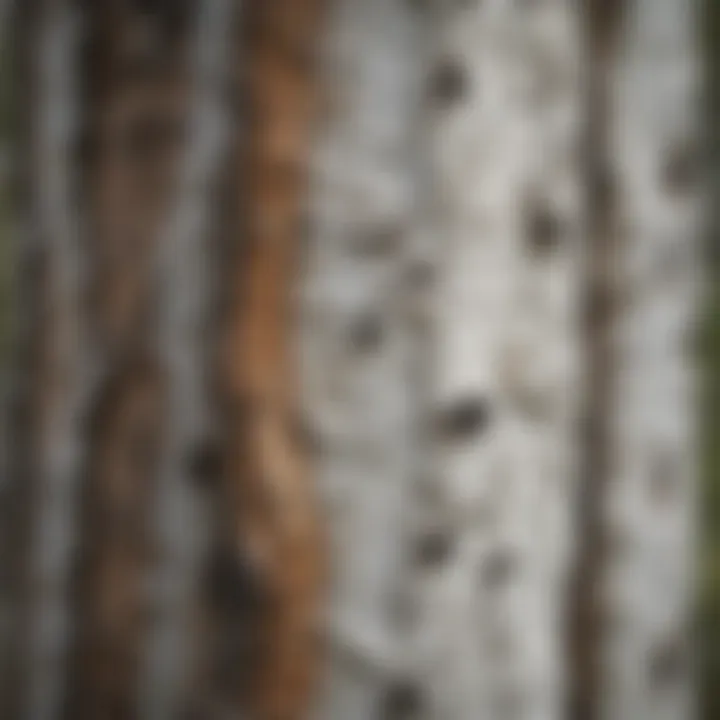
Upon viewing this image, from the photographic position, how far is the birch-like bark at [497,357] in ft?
3.20

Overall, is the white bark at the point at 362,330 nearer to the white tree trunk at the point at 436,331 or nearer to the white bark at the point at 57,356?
the white tree trunk at the point at 436,331

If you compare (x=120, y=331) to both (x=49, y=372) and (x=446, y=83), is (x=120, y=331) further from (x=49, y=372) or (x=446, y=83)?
(x=446, y=83)

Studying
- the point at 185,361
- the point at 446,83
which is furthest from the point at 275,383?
the point at 446,83

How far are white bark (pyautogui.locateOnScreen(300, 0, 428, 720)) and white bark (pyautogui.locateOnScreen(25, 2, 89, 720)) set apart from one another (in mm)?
144

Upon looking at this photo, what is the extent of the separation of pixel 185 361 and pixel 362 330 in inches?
4.1

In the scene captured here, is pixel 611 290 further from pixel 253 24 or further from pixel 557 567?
pixel 253 24

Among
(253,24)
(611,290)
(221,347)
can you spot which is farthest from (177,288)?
(611,290)

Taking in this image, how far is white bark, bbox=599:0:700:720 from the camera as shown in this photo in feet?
3.43

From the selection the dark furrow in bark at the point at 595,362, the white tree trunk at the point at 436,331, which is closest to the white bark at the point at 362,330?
the white tree trunk at the point at 436,331

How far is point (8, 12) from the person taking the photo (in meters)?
1.07

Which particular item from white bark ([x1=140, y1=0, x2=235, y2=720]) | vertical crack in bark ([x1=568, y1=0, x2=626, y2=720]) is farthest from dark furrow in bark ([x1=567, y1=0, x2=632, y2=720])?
white bark ([x1=140, y1=0, x2=235, y2=720])

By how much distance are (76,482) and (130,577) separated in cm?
6

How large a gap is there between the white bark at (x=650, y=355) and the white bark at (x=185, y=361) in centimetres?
25

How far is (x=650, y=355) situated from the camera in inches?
41.7
